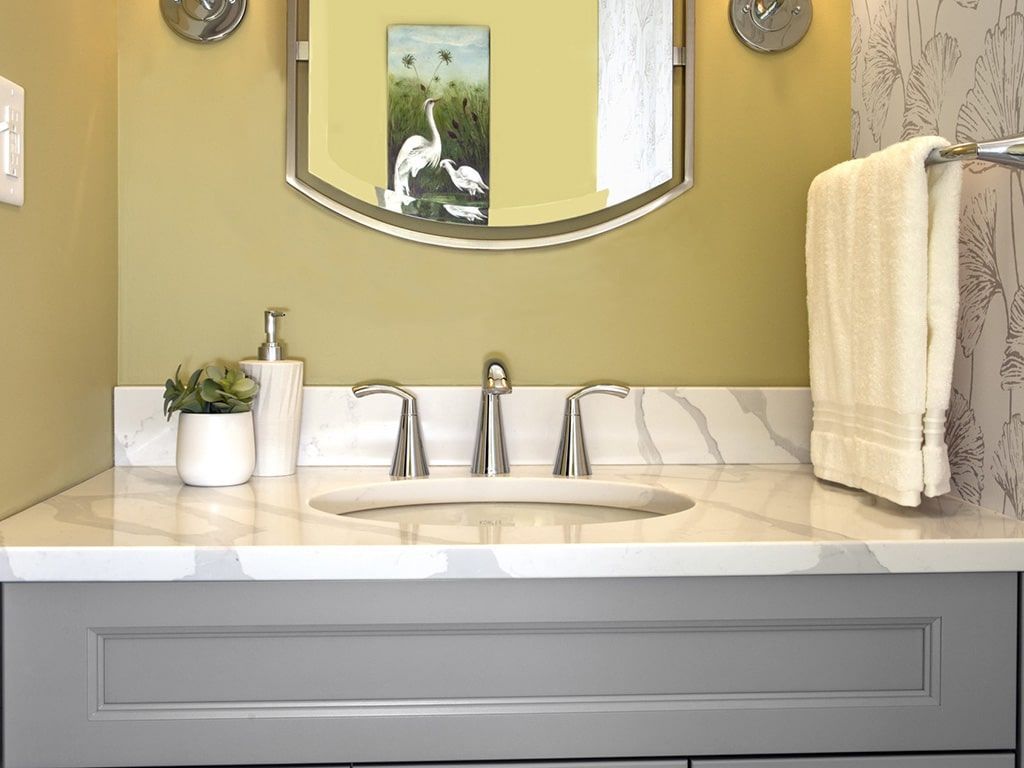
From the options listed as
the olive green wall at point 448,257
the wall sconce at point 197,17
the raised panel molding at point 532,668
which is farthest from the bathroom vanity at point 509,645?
the wall sconce at point 197,17

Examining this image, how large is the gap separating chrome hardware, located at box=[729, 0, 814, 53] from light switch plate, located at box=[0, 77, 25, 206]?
1.00m

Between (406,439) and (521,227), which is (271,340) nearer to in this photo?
(406,439)

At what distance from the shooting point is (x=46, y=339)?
1.16m

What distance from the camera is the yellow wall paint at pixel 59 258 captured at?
1.07 m

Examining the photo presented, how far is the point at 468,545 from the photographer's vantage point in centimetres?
92

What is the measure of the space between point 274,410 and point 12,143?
1.53ft

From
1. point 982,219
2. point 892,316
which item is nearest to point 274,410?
point 892,316

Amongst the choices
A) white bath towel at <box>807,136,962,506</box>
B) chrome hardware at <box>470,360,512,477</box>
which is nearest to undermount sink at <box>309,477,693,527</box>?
chrome hardware at <box>470,360,512,477</box>

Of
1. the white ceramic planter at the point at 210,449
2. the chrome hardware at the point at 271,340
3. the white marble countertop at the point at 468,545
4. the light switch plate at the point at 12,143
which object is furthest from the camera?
the chrome hardware at the point at 271,340

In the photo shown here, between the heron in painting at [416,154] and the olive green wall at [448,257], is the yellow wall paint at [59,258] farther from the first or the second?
the heron in painting at [416,154]

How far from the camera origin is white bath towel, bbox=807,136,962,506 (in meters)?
1.07

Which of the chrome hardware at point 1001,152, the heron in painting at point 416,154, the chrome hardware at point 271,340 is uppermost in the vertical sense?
the heron in painting at point 416,154

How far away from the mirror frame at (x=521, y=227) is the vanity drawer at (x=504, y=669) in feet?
2.19

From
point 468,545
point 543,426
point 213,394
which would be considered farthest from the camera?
point 543,426
